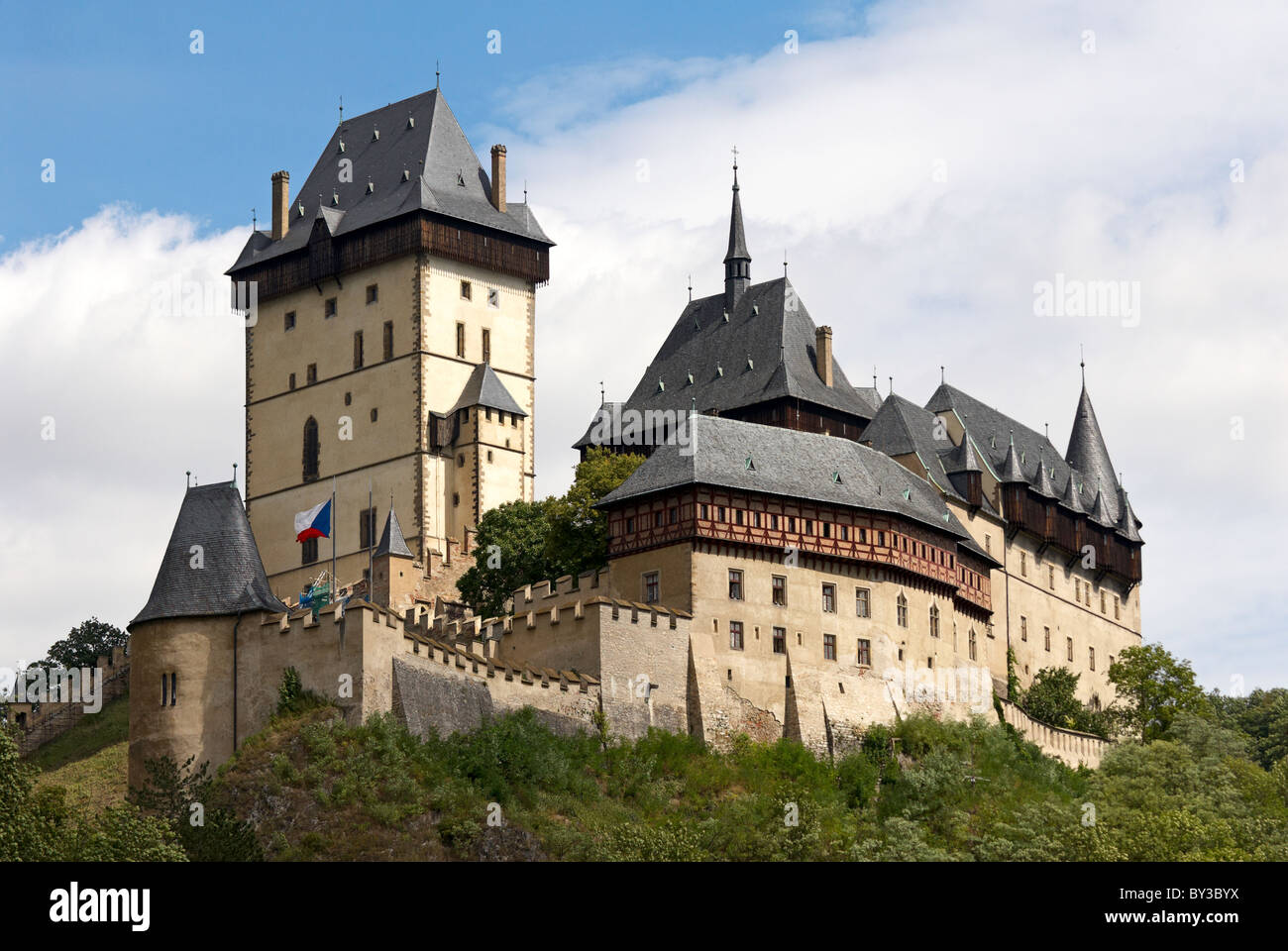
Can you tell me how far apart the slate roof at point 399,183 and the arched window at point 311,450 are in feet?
25.5

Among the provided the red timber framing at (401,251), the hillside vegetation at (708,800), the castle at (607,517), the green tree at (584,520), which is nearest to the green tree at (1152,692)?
the castle at (607,517)

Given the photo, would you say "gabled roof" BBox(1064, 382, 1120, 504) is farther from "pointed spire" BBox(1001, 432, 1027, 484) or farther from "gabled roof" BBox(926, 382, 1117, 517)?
"pointed spire" BBox(1001, 432, 1027, 484)

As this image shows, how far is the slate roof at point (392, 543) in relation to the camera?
92062 millimetres

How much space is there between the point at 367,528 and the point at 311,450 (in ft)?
20.0

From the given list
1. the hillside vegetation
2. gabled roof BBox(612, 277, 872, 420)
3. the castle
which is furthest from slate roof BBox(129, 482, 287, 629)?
gabled roof BBox(612, 277, 872, 420)

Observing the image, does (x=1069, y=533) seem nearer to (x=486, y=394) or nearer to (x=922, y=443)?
(x=922, y=443)

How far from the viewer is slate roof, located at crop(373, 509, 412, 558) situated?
92.1m

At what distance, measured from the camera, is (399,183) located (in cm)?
10469

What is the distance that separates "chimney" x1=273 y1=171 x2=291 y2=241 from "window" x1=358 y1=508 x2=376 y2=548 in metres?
14.9

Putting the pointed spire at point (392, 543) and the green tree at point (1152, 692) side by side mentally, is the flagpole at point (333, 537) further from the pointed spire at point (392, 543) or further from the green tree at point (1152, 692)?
the green tree at point (1152, 692)

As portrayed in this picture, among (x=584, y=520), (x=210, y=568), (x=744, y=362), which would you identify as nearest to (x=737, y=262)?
(x=744, y=362)
